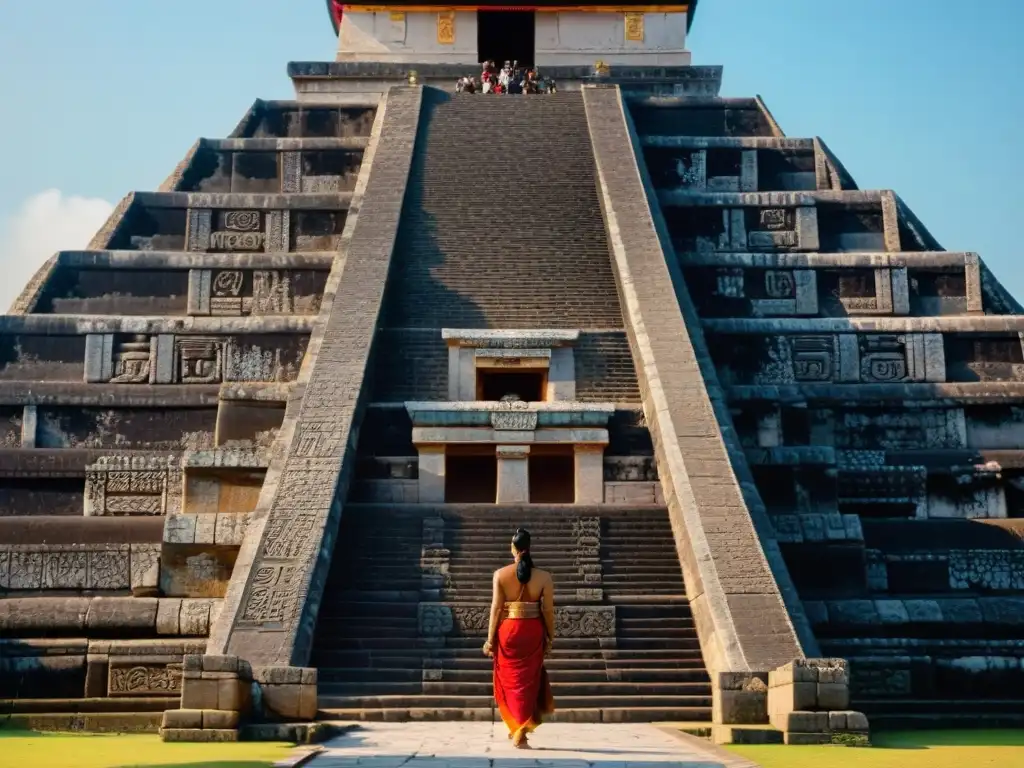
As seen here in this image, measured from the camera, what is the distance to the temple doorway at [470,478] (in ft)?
43.2

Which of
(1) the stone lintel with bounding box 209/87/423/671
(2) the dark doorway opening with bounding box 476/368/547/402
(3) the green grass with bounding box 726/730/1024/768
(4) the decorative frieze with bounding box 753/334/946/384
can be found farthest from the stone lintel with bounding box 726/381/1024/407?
(3) the green grass with bounding box 726/730/1024/768

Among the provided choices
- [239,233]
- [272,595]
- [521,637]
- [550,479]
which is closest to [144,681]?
[272,595]

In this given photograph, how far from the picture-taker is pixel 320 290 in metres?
15.1

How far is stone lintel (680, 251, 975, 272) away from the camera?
50.9ft

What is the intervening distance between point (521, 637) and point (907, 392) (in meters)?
7.26

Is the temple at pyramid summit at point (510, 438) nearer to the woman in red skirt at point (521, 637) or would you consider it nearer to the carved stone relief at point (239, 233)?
the carved stone relief at point (239, 233)

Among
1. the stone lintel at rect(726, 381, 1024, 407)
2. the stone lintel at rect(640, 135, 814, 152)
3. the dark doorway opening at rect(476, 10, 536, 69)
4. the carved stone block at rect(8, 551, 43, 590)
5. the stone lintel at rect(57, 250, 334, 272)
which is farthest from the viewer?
the dark doorway opening at rect(476, 10, 536, 69)

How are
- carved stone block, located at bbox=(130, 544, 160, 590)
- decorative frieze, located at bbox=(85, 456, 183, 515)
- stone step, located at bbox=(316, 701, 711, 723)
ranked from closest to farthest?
stone step, located at bbox=(316, 701, 711, 723) → carved stone block, located at bbox=(130, 544, 160, 590) → decorative frieze, located at bbox=(85, 456, 183, 515)

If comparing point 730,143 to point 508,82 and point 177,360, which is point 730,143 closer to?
point 508,82

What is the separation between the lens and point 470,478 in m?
13.3

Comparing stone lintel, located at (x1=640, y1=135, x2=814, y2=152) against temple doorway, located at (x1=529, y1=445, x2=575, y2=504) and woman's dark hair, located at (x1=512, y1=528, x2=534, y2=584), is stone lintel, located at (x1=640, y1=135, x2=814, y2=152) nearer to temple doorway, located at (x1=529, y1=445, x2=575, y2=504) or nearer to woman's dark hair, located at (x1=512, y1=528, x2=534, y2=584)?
temple doorway, located at (x1=529, y1=445, x2=575, y2=504)

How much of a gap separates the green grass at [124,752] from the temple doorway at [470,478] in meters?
5.31

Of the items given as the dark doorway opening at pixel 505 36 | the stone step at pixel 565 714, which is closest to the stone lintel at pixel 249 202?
the dark doorway opening at pixel 505 36

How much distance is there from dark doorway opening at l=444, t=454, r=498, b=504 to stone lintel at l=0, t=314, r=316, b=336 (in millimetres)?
2046
